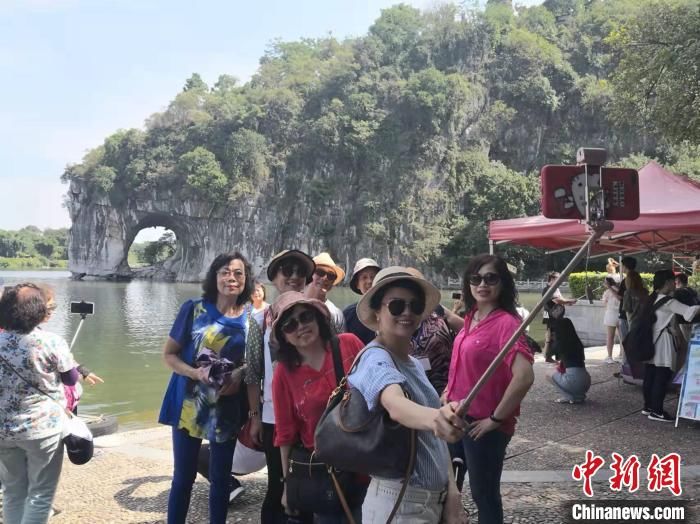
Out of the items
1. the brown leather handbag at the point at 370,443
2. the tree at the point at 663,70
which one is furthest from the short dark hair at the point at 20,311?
the tree at the point at 663,70

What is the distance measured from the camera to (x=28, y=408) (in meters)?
2.71

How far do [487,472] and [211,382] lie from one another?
1.34 meters

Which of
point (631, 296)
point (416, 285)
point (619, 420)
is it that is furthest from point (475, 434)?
point (631, 296)

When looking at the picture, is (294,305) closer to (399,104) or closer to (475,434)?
(475,434)

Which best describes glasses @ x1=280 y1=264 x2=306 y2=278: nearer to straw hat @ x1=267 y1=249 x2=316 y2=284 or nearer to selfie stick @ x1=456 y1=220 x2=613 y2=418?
straw hat @ x1=267 y1=249 x2=316 y2=284

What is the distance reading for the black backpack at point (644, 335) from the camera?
5.50 meters

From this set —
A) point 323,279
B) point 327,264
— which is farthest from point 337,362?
point 327,264

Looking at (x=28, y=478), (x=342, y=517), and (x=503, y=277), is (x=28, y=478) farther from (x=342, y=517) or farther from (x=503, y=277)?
(x=503, y=277)

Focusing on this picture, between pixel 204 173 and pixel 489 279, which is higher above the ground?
pixel 204 173

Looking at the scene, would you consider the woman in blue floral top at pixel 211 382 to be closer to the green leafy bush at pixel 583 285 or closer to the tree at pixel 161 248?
the green leafy bush at pixel 583 285

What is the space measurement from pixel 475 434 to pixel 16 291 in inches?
89.2

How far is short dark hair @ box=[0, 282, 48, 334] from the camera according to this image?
2.73 meters

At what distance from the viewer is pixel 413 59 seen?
57.2m

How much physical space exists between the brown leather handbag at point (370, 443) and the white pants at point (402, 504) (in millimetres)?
29
